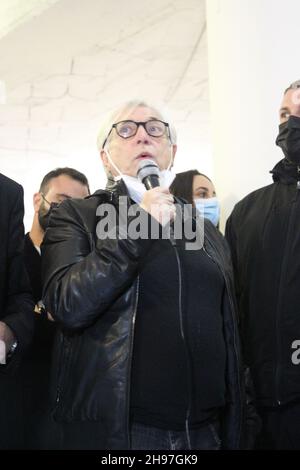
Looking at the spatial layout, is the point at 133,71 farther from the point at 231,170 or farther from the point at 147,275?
the point at 147,275

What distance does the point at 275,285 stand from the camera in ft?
6.97

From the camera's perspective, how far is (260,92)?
291cm

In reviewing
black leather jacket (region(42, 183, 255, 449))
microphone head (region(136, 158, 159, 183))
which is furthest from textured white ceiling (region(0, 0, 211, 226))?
black leather jacket (region(42, 183, 255, 449))

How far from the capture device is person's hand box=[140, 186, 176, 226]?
1539 millimetres

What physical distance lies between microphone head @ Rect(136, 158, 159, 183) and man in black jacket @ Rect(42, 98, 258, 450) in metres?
0.01

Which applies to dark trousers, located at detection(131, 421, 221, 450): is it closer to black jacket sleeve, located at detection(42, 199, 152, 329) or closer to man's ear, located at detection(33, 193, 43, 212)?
black jacket sleeve, located at detection(42, 199, 152, 329)

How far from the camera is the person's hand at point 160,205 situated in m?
1.54

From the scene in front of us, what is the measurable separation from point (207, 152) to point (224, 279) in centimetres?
591

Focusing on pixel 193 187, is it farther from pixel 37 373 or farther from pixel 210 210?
pixel 37 373

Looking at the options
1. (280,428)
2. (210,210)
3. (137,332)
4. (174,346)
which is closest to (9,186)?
(137,332)

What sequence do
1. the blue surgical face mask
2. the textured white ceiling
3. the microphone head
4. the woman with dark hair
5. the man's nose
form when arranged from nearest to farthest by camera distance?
the microphone head < the man's nose < the blue surgical face mask < the woman with dark hair < the textured white ceiling

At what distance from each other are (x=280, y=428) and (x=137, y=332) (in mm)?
745

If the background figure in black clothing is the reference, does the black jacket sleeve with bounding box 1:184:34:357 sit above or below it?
above
